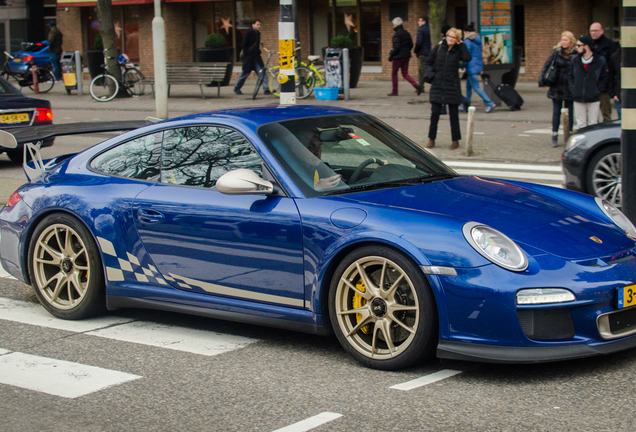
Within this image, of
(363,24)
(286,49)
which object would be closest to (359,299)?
(286,49)

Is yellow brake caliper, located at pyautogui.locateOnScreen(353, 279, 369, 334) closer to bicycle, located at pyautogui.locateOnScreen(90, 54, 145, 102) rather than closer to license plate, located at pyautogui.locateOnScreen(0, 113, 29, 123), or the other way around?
license plate, located at pyautogui.locateOnScreen(0, 113, 29, 123)

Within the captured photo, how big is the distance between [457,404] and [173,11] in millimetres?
33833

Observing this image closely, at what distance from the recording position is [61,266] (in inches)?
234

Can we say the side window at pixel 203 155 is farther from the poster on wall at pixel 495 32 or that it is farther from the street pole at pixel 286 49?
the poster on wall at pixel 495 32

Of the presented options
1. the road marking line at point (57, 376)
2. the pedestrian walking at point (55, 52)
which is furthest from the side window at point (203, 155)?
the pedestrian walking at point (55, 52)

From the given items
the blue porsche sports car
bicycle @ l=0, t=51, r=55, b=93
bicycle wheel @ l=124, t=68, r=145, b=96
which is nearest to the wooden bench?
bicycle wheel @ l=124, t=68, r=145, b=96

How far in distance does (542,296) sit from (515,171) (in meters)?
8.53

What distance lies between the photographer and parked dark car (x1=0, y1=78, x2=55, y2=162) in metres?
13.7

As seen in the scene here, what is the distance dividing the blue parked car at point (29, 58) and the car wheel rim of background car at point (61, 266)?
24.5 m

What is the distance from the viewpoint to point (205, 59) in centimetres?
3028

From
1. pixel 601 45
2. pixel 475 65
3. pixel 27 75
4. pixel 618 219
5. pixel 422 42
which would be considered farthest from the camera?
pixel 27 75

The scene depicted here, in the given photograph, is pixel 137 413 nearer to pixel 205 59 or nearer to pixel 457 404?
pixel 457 404

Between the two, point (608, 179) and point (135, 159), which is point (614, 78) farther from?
point (135, 159)

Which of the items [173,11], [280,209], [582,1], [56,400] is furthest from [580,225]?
[173,11]
